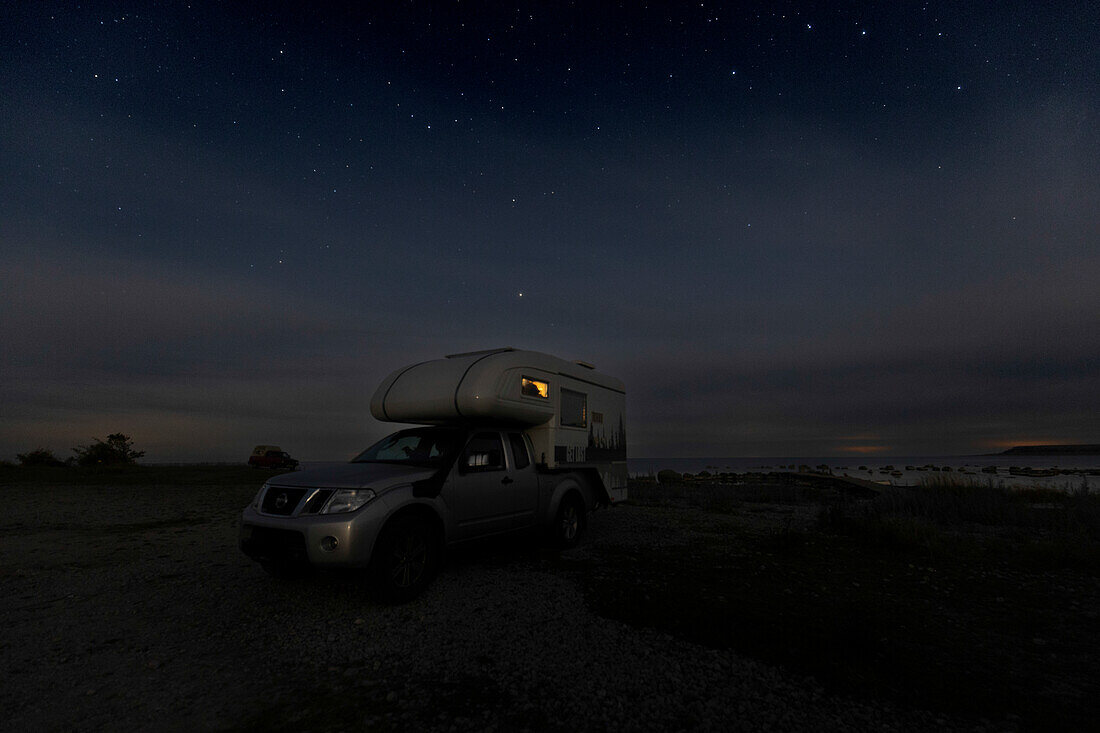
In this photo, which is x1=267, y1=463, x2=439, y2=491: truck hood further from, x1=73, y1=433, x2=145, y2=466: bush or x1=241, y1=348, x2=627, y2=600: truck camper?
x1=73, y1=433, x2=145, y2=466: bush

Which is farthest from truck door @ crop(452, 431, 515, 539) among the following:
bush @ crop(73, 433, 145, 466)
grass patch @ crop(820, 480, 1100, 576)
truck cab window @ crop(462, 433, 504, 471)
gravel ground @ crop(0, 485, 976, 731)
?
bush @ crop(73, 433, 145, 466)

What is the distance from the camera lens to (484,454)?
6867mm

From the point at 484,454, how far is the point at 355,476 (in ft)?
5.96

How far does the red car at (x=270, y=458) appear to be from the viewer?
105 feet

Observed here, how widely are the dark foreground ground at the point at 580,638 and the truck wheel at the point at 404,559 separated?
21cm

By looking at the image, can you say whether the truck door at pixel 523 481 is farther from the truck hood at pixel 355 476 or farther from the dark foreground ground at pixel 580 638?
the truck hood at pixel 355 476

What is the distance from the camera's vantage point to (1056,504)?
12.3m

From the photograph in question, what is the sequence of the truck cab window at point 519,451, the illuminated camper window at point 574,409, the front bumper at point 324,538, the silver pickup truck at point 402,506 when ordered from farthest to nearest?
the illuminated camper window at point 574,409 → the truck cab window at point 519,451 → the silver pickup truck at point 402,506 → the front bumper at point 324,538

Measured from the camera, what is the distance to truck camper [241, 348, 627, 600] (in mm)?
5148

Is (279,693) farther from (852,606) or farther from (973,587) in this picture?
(973,587)

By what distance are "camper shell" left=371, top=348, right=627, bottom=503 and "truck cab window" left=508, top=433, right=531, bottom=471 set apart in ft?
0.65

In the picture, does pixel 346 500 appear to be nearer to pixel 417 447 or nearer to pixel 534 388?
pixel 417 447

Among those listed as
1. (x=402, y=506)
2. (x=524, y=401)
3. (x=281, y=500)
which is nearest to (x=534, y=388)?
(x=524, y=401)

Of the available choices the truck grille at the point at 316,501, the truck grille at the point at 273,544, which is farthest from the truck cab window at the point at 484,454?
the truck grille at the point at 273,544
